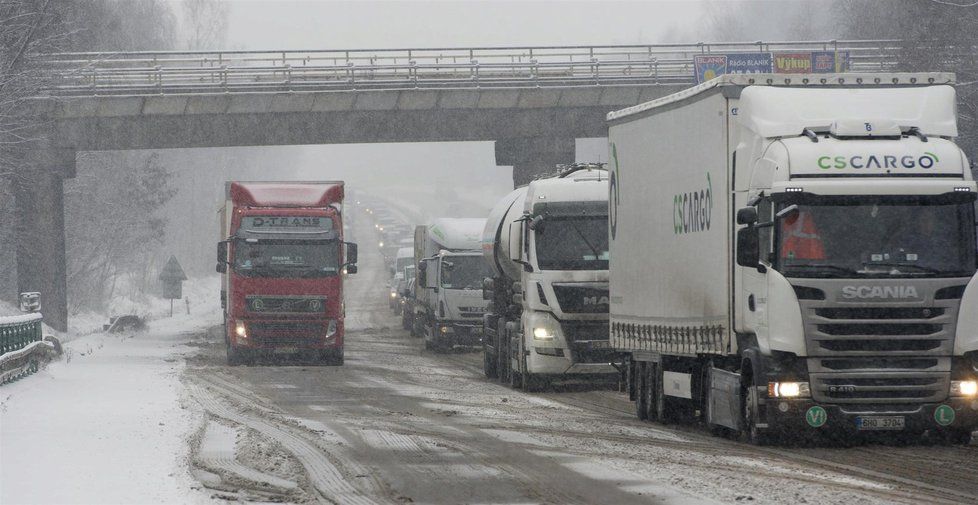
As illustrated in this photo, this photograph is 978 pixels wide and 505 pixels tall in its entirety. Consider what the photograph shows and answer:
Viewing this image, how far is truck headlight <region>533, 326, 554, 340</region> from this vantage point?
909 inches

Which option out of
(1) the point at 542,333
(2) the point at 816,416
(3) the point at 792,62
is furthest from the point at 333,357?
(3) the point at 792,62

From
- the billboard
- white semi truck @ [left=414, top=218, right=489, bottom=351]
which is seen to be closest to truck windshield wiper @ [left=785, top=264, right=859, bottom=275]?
white semi truck @ [left=414, top=218, right=489, bottom=351]

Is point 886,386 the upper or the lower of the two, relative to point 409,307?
upper

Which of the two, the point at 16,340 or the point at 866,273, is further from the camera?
the point at 16,340

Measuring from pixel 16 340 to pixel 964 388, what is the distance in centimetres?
1497

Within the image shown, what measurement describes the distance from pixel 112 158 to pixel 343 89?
1891 centimetres

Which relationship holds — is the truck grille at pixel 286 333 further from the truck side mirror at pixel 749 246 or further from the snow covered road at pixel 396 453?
the truck side mirror at pixel 749 246

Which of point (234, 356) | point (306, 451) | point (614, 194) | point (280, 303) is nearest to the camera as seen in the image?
point (306, 451)

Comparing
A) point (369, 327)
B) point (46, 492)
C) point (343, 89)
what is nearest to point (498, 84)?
point (343, 89)

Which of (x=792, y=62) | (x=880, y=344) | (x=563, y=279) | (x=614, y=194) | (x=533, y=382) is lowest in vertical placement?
(x=533, y=382)

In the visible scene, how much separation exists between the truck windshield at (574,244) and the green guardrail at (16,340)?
26.3 ft

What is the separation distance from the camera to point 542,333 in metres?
23.2

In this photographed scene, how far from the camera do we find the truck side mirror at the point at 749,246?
14.1m

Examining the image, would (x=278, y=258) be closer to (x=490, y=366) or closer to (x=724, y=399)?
(x=490, y=366)
